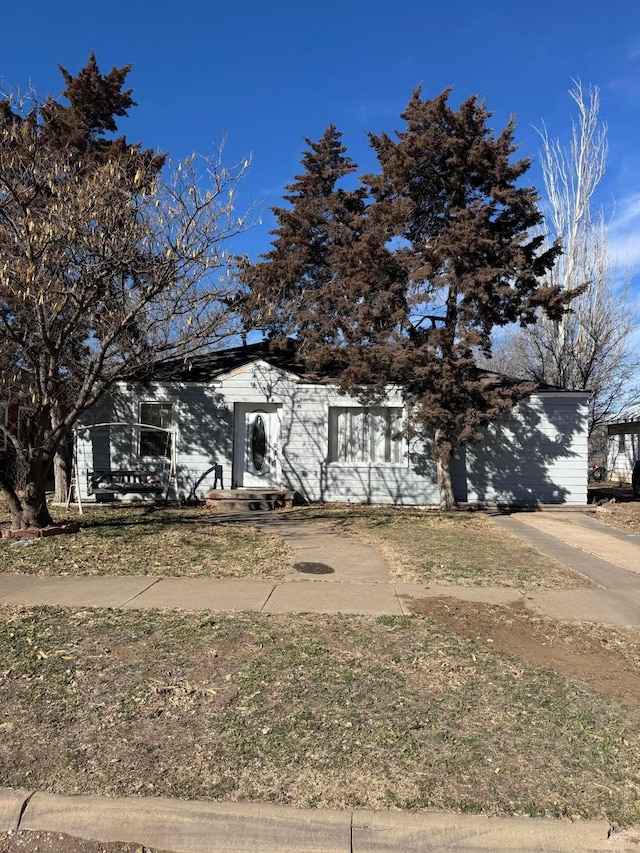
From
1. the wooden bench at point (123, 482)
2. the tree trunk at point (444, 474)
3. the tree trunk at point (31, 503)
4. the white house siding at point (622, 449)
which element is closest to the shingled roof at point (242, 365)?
the tree trunk at point (444, 474)

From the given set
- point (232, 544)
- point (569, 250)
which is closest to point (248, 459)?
point (232, 544)

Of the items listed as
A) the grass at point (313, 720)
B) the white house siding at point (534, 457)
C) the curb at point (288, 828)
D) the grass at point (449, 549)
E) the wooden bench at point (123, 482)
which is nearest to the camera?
the curb at point (288, 828)

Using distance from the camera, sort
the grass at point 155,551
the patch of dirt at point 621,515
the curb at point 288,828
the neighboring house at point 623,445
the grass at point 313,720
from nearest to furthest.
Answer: the curb at point 288,828 < the grass at point 313,720 < the grass at point 155,551 < the patch of dirt at point 621,515 < the neighboring house at point 623,445

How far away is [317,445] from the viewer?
14633 mm

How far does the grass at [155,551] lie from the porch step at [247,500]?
212 centimetres

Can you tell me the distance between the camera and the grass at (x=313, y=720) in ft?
9.55

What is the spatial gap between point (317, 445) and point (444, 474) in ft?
10.1

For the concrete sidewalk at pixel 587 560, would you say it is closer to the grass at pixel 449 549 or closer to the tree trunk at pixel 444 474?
the grass at pixel 449 549

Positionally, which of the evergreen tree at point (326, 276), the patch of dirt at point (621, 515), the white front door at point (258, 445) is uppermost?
the evergreen tree at point (326, 276)

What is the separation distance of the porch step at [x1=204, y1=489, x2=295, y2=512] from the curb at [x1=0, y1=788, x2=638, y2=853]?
416 inches

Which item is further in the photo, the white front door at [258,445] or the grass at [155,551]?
the white front door at [258,445]

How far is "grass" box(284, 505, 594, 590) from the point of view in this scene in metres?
7.12

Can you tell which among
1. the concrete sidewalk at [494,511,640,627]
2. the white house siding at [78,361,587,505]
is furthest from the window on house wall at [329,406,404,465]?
the concrete sidewalk at [494,511,640,627]

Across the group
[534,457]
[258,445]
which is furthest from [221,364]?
[534,457]
